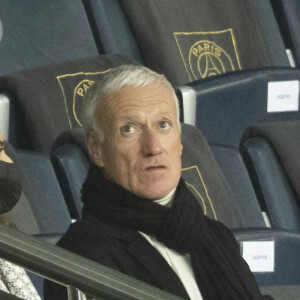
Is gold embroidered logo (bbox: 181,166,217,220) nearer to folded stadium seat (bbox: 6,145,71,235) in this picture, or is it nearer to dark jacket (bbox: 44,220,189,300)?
folded stadium seat (bbox: 6,145,71,235)

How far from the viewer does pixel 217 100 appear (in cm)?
220

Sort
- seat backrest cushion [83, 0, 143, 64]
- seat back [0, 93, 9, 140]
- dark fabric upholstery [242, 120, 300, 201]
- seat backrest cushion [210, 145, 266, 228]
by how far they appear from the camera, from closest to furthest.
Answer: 1. seat back [0, 93, 9, 140]
2. seat backrest cushion [210, 145, 266, 228]
3. dark fabric upholstery [242, 120, 300, 201]
4. seat backrest cushion [83, 0, 143, 64]

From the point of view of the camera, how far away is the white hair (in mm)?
1304

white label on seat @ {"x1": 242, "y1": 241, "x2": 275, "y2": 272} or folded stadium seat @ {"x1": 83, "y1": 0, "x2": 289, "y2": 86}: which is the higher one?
folded stadium seat @ {"x1": 83, "y1": 0, "x2": 289, "y2": 86}

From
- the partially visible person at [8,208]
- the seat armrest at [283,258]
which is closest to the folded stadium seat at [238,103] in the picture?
the seat armrest at [283,258]

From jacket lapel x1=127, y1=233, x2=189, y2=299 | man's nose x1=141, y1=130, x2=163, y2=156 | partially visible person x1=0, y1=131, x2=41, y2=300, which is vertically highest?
man's nose x1=141, y1=130, x2=163, y2=156

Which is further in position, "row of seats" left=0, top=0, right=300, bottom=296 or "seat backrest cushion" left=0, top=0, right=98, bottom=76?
"seat backrest cushion" left=0, top=0, right=98, bottom=76

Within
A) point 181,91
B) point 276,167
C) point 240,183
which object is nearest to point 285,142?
point 276,167

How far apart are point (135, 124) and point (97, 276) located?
520 mm

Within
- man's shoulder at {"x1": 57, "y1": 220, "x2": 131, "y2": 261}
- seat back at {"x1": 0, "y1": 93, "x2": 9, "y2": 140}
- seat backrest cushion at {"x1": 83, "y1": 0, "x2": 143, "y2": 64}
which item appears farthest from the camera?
seat backrest cushion at {"x1": 83, "y1": 0, "x2": 143, "y2": 64}

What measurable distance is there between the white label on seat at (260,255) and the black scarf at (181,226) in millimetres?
352

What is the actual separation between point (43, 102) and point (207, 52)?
2.31 ft

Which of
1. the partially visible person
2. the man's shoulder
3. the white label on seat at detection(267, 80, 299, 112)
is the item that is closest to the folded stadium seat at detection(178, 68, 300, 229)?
the white label on seat at detection(267, 80, 299, 112)

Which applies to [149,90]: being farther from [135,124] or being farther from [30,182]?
[30,182]
